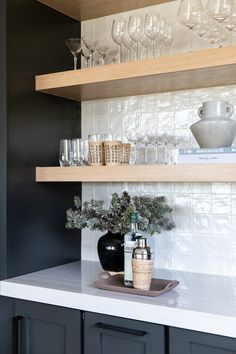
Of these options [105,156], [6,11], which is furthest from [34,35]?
[105,156]

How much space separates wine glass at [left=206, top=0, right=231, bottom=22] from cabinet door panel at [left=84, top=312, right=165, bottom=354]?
1.18 metres

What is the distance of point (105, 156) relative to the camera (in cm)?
187

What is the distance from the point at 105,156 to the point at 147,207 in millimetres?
287

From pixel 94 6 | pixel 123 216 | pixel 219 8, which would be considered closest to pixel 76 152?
pixel 123 216

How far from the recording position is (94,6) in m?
2.10

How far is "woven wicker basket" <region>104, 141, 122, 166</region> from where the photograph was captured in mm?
1847

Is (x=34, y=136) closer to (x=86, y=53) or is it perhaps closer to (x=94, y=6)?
(x=86, y=53)

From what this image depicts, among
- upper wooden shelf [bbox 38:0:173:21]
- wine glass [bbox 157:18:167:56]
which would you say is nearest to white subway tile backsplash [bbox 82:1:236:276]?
upper wooden shelf [bbox 38:0:173:21]

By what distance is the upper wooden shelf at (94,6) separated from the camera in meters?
2.05

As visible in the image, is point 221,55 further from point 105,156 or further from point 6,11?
point 6,11

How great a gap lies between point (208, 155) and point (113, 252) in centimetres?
59

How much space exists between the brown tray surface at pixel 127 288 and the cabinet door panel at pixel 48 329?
155 millimetres

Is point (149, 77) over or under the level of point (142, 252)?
over

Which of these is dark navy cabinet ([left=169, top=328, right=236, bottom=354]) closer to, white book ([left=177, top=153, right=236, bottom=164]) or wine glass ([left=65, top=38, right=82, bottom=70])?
white book ([left=177, top=153, right=236, bottom=164])
